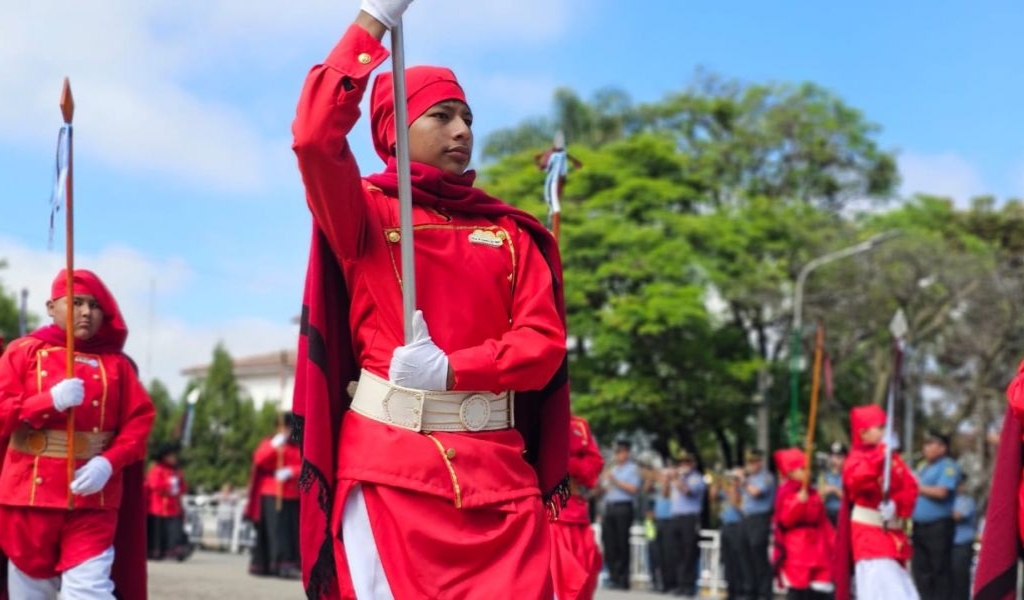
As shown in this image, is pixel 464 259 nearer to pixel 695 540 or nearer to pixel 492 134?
pixel 695 540

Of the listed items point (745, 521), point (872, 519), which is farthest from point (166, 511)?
point (872, 519)

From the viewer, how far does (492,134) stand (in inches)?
1857

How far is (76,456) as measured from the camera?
795cm

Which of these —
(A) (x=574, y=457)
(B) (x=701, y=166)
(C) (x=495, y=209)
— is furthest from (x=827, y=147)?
(C) (x=495, y=209)

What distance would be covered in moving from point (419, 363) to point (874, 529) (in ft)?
28.3

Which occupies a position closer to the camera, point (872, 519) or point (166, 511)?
point (872, 519)

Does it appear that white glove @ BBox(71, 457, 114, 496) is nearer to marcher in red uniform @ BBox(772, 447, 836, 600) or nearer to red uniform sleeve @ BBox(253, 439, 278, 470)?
marcher in red uniform @ BBox(772, 447, 836, 600)

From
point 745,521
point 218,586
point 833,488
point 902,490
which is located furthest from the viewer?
point 745,521

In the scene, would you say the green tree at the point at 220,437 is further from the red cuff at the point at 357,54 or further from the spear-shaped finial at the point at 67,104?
the red cuff at the point at 357,54

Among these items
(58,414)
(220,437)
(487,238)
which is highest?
(220,437)

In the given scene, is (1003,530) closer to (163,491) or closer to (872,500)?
(872,500)

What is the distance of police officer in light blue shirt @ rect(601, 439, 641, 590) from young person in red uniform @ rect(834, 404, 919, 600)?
32.1 feet

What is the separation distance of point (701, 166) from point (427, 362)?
131 feet

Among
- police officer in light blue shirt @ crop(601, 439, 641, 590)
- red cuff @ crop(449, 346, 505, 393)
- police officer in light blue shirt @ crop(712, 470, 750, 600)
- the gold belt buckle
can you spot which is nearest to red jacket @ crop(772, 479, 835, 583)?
police officer in light blue shirt @ crop(712, 470, 750, 600)
